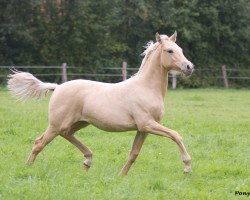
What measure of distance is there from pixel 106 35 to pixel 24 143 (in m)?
24.7

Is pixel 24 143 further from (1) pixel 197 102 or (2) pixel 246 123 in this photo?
(1) pixel 197 102

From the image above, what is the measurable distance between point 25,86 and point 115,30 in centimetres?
2739

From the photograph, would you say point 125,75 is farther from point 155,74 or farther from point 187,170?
point 187,170

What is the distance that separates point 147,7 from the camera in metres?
35.1

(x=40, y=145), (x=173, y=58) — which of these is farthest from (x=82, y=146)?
(x=173, y=58)

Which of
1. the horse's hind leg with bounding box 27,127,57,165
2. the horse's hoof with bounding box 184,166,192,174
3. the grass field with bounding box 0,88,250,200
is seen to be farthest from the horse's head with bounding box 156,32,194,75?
the horse's hind leg with bounding box 27,127,57,165

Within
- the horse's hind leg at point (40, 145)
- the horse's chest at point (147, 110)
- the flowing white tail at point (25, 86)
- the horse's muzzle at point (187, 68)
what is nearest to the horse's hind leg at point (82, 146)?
the horse's hind leg at point (40, 145)

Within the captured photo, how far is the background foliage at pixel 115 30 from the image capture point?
106 ft

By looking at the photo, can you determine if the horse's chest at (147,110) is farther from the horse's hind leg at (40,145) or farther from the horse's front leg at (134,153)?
the horse's hind leg at (40,145)

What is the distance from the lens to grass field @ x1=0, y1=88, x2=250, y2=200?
6785 mm

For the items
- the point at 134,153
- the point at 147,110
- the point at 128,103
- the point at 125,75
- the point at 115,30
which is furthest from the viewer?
the point at 115,30

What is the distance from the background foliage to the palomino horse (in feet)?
75.5

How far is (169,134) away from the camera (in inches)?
315

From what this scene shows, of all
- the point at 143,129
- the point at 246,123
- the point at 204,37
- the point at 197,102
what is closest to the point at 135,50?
the point at 204,37
